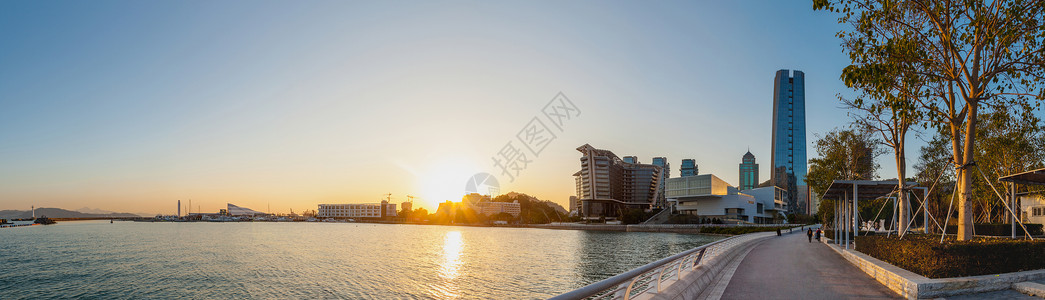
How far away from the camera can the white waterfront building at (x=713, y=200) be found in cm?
13025

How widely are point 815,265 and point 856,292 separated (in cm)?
714

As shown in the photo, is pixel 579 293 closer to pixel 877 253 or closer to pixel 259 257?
pixel 877 253

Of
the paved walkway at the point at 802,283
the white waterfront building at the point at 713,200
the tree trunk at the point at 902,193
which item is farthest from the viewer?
the white waterfront building at the point at 713,200

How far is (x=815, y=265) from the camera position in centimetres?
1830

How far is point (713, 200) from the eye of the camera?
438ft

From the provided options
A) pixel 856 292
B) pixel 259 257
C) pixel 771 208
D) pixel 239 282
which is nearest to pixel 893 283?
pixel 856 292

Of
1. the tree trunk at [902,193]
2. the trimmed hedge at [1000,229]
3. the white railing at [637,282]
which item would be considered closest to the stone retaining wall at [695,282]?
the white railing at [637,282]

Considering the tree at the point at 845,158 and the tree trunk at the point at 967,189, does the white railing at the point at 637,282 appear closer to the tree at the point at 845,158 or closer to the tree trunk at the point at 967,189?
the tree trunk at the point at 967,189

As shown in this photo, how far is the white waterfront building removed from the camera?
130 meters

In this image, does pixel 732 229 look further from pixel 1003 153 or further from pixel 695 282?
pixel 695 282

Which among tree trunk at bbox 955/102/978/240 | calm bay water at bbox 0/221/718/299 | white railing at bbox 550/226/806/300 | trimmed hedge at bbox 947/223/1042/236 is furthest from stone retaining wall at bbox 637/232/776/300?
trimmed hedge at bbox 947/223/1042/236

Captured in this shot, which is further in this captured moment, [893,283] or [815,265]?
[815,265]

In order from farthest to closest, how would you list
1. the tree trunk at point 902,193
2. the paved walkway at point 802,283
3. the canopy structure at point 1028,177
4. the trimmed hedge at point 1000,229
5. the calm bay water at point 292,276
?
the trimmed hedge at point 1000,229 → the calm bay water at point 292,276 → the tree trunk at point 902,193 → the canopy structure at point 1028,177 → the paved walkway at point 802,283

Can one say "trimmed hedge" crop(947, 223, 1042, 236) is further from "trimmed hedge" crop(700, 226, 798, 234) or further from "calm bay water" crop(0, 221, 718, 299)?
"trimmed hedge" crop(700, 226, 798, 234)
